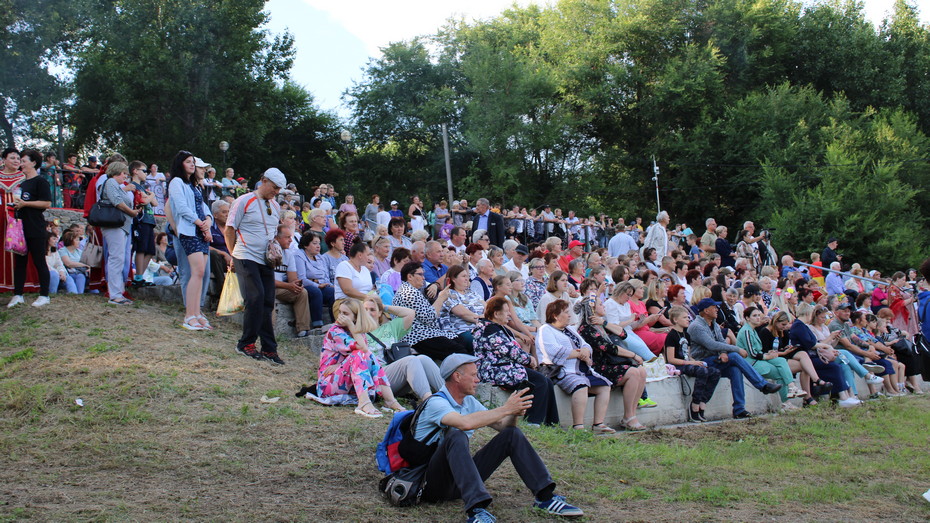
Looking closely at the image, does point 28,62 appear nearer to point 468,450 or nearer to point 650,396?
point 650,396

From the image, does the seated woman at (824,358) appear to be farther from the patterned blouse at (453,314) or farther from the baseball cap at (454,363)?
the baseball cap at (454,363)

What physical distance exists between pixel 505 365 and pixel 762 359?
4767mm

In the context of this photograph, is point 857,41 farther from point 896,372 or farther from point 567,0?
point 896,372

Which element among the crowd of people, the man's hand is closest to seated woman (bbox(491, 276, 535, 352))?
the crowd of people

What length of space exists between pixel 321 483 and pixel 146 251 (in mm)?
6170

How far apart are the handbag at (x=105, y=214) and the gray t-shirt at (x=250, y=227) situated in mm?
2139

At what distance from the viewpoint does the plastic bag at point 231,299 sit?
8406 mm

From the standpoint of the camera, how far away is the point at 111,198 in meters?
9.49

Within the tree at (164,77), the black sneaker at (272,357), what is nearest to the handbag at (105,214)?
the black sneaker at (272,357)

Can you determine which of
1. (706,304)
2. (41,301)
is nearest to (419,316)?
(706,304)

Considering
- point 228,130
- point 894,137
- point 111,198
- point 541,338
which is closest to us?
point 541,338

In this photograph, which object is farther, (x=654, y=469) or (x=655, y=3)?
(x=655, y=3)

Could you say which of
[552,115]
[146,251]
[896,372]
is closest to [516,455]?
[146,251]

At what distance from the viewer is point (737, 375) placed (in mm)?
10516
